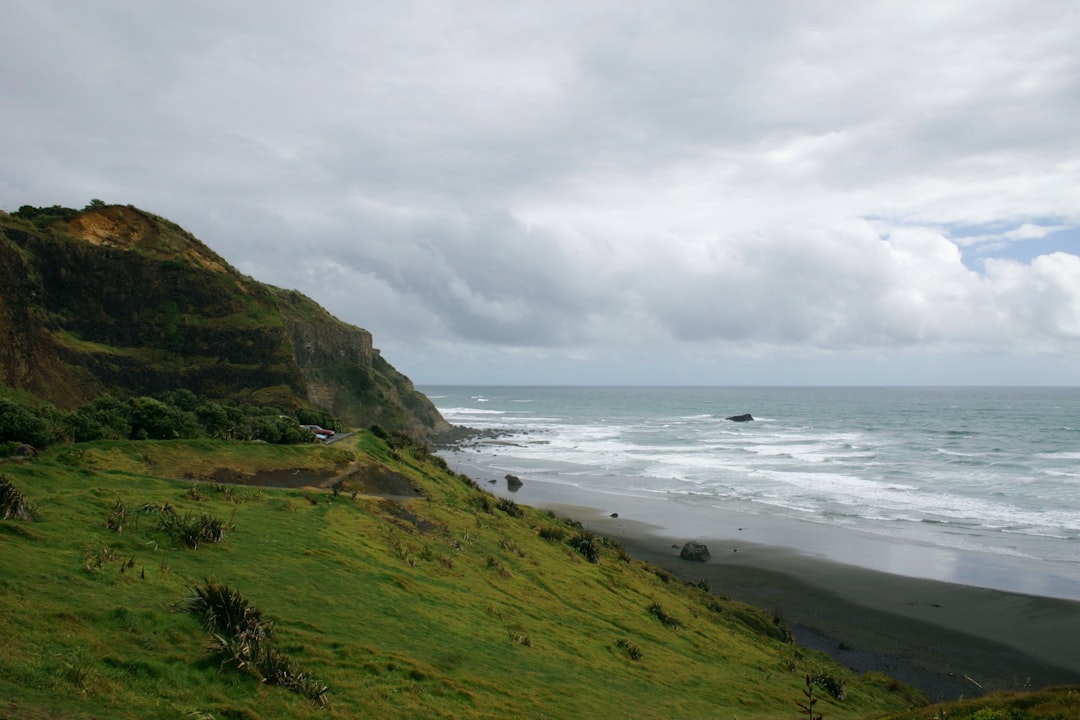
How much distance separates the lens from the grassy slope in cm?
844

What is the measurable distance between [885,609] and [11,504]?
27.2 m

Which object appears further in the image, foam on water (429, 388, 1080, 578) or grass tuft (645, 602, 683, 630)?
foam on water (429, 388, 1080, 578)

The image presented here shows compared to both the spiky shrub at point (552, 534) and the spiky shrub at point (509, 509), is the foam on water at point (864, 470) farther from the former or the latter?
the spiky shrub at point (552, 534)

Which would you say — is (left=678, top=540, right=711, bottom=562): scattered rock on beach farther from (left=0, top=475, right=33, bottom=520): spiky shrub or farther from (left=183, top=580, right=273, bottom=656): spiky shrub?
(left=0, top=475, right=33, bottom=520): spiky shrub

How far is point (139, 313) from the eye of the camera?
165 ft

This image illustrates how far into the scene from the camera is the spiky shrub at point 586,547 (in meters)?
25.8

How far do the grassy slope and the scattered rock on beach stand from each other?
642cm

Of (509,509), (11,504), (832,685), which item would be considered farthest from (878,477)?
(11,504)

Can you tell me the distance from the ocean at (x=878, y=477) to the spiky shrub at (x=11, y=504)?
104ft

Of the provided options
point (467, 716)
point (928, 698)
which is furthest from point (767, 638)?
point (467, 716)

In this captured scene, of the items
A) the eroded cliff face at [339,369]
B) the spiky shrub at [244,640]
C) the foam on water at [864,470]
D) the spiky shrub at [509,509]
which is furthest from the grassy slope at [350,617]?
the eroded cliff face at [339,369]

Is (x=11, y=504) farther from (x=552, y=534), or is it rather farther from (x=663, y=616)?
(x=552, y=534)

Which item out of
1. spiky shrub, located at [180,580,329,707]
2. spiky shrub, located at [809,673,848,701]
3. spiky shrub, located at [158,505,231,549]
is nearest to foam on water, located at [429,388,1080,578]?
spiky shrub, located at [809,673,848,701]

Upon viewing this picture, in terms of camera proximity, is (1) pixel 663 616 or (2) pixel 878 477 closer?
(1) pixel 663 616
